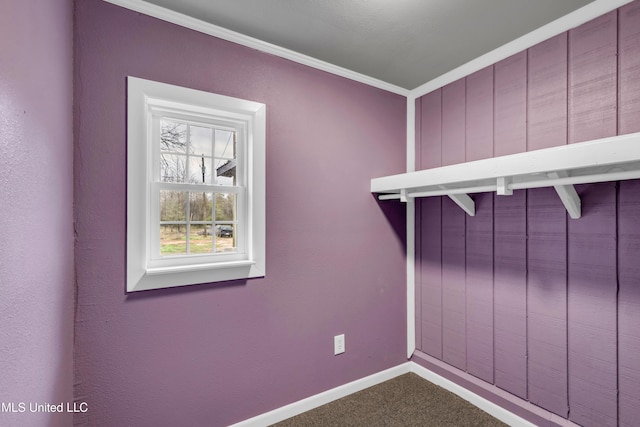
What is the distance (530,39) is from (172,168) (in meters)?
2.27

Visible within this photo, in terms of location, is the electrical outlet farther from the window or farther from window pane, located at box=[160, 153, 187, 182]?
window pane, located at box=[160, 153, 187, 182]

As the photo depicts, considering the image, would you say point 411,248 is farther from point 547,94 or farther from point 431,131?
point 547,94

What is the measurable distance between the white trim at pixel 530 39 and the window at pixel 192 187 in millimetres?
1465

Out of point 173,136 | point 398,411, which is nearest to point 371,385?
point 398,411

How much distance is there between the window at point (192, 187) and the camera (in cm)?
153

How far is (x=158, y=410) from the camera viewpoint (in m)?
1.58

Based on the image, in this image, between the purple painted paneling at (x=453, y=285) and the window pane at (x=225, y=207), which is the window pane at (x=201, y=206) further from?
the purple painted paneling at (x=453, y=285)

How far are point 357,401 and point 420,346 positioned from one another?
739mm

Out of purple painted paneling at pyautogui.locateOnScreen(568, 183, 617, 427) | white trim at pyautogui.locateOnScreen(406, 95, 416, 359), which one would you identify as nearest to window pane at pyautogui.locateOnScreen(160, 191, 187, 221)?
white trim at pyautogui.locateOnScreen(406, 95, 416, 359)

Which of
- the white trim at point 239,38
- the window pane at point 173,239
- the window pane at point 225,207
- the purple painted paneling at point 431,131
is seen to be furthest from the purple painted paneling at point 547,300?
the window pane at point 173,239

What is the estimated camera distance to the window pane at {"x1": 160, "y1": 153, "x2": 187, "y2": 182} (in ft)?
5.60

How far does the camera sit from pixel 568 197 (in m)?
1.50

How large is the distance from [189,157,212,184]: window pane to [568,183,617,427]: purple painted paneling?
6.94 feet

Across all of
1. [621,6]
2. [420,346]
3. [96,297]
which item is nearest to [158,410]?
[96,297]
